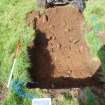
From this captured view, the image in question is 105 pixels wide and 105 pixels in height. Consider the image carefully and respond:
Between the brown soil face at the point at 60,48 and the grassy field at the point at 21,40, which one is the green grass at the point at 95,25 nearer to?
the grassy field at the point at 21,40

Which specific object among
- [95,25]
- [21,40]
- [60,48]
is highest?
[95,25]

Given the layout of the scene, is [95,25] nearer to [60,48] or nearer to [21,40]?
[60,48]

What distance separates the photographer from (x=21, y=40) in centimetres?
582

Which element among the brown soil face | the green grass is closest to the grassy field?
the green grass

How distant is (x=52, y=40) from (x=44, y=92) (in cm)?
166

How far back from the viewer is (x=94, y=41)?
19.0 ft

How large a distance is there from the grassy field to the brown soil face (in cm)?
19

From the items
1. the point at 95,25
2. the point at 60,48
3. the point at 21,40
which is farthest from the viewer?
the point at 95,25

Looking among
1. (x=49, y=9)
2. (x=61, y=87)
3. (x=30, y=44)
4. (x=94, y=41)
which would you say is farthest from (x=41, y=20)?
(x=61, y=87)

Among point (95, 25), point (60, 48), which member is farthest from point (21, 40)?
point (95, 25)

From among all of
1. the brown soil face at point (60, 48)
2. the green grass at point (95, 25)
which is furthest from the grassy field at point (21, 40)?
the brown soil face at point (60, 48)

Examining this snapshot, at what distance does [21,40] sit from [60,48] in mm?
745

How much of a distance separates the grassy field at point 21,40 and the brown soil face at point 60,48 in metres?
0.19

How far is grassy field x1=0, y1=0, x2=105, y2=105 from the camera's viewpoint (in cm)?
466
